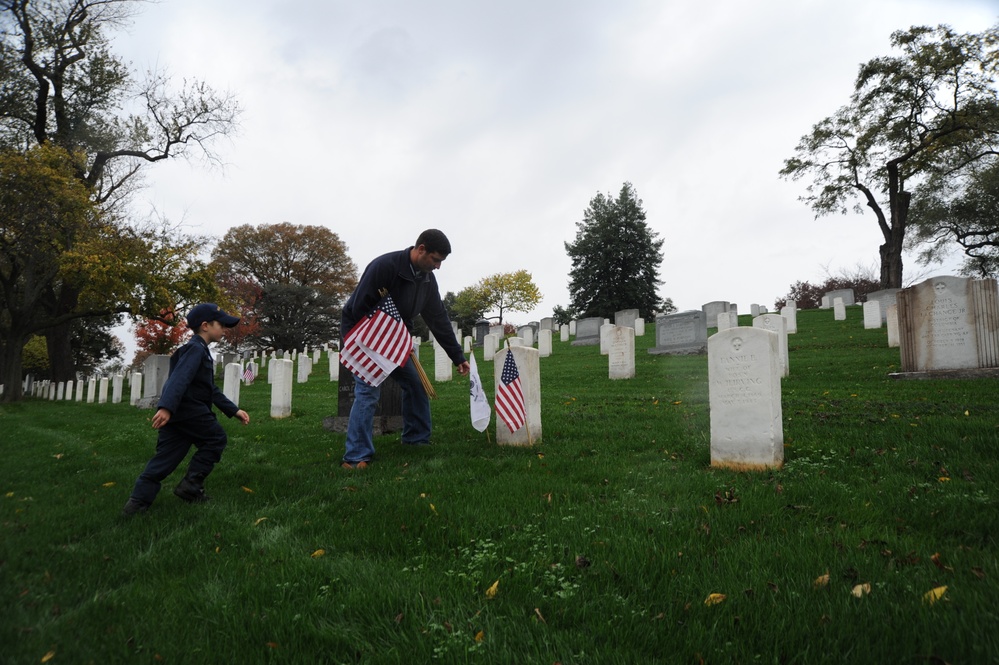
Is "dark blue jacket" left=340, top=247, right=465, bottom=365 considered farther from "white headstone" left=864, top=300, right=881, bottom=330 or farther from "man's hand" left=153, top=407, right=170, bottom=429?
"white headstone" left=864, top=300, right=881, bottom=330

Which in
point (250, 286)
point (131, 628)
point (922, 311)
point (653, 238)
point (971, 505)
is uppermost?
point (653, 238)

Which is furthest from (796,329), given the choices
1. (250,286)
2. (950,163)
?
(250,286)

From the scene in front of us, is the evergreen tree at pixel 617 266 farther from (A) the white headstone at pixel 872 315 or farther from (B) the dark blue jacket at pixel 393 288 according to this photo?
(B) the dark blue jacket at pixel 393 288

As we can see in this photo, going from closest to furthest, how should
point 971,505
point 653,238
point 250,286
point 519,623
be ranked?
1. point 519,623
2. point 971,505
3. point 250,286
4. point 653,238

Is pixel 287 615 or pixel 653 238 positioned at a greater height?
pixel 653 238

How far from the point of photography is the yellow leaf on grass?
82.8 inches

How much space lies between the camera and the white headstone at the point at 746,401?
4.58m

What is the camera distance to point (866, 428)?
5.56m

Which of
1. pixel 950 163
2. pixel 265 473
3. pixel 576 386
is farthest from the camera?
pixel 950 163

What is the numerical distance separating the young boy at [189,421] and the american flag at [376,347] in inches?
43.6

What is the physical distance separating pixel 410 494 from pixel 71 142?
26.9 m

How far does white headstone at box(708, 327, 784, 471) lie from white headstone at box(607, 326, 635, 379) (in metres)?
8.53

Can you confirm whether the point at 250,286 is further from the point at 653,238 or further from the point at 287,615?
the point at 287,615

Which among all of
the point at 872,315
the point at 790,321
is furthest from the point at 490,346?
the point at 872,315
